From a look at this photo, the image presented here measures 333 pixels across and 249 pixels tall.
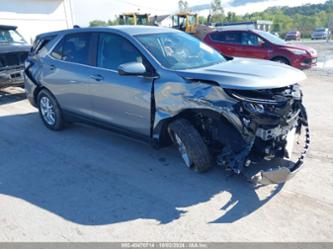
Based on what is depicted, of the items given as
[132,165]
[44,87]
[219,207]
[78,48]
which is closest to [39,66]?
[44,87]

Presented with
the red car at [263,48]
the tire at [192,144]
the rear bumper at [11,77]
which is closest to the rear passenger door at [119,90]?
the tire at [192,144]

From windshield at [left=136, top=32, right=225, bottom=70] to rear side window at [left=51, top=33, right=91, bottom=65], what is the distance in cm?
104

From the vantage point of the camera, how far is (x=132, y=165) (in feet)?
13.5

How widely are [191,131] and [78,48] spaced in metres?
2.49

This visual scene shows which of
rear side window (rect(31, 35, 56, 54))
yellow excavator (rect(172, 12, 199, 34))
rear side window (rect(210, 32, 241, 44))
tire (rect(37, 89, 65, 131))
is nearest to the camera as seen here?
tire (rect(37, 89, 65, 131))

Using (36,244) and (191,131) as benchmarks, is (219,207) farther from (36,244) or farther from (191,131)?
(36,244)

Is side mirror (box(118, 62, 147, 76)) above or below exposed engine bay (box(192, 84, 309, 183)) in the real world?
above

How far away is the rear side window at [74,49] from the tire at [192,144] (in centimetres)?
191

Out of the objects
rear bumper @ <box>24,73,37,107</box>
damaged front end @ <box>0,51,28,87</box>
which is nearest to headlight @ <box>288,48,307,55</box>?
rear bumper @ <box>24,73,37,107</box>

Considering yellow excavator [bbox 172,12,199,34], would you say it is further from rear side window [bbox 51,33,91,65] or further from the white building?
rear side window [bbox 51,33,91,65]

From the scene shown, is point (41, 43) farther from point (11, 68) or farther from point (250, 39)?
point (250, 39)

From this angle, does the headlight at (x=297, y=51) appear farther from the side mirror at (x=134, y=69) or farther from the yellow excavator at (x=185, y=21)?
the yellow excavator at (x=185, y=21)

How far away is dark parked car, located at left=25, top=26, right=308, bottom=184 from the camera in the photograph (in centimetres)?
317

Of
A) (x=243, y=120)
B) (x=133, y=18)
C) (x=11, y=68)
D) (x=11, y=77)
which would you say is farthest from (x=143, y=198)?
(x=133, y=18)
